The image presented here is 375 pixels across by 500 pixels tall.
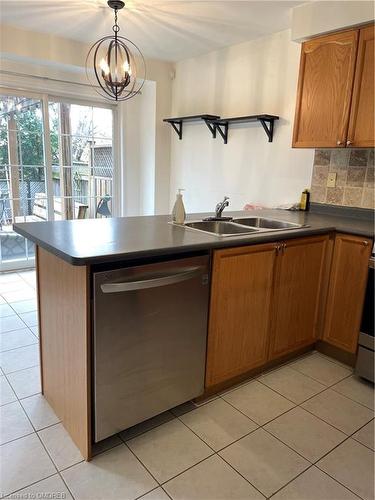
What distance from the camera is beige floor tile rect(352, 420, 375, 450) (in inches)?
70.3

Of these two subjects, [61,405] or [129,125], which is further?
[129,125]

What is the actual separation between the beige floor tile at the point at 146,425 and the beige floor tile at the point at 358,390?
1037mm

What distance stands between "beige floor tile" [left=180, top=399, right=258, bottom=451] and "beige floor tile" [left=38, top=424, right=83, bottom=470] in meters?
0.55

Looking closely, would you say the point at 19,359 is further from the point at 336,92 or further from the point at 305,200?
the point at 336,92

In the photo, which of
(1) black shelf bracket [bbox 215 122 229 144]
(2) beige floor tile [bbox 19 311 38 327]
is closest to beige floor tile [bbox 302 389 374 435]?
(2) beige floor tile [bbox 19 311 38 327]

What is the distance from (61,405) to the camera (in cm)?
182

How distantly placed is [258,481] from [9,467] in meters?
1.04

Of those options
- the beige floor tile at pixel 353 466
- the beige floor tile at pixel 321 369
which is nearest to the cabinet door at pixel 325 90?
the beige floor tile at pixel 321 369

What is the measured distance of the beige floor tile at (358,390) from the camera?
213 centimetres

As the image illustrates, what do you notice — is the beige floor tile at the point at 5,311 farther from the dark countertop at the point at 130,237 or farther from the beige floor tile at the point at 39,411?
the dark countertop at the point at 130,237

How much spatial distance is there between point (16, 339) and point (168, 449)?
5.00 feet

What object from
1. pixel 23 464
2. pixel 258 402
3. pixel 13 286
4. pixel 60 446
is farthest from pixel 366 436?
pixel 13 286

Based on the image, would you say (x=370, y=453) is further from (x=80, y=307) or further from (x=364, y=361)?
(x=80, y=307)

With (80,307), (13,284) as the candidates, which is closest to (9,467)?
(80,307)
